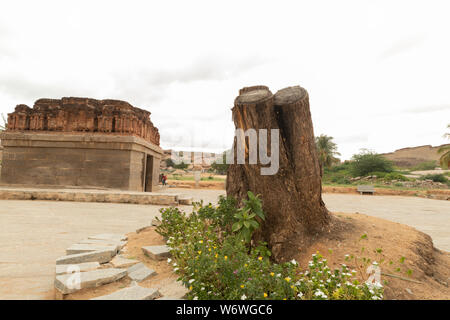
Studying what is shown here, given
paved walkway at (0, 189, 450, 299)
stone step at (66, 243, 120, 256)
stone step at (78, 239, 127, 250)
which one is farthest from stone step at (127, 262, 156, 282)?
stone step at (78, 239, 127, 250)

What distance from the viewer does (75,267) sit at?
267 cm

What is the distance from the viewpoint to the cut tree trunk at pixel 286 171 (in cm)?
292

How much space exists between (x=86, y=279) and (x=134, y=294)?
25.3 inches

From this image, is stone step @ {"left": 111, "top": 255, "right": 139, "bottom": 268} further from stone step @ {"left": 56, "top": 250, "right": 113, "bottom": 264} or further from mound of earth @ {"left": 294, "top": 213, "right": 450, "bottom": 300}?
mound of earth @ {"left": 294, "top": 213, "right": 450, "bottom": 300}

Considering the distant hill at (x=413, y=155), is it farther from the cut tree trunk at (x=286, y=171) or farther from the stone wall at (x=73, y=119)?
the cut tree trunk at (x=286, y=171)

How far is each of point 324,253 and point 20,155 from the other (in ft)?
42.8

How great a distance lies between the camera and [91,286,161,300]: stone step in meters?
2.04

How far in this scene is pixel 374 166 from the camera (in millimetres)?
35688

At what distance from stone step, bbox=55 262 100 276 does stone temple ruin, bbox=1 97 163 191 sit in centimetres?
839

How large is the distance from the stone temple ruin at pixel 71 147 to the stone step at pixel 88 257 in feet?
26.5

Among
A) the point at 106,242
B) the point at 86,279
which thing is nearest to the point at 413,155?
the point at 106,242

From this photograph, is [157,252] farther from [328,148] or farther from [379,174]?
[328,148]

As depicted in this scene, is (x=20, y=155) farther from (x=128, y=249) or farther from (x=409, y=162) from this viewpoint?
(x=409, y=162)

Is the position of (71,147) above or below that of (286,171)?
above
